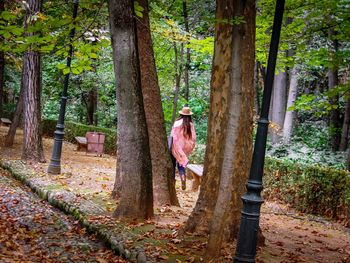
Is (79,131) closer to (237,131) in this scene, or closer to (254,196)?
(237,131)

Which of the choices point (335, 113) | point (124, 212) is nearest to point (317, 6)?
point (124, 212)

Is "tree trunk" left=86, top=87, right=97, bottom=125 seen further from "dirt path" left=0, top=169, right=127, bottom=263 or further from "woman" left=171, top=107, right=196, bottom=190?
"dirt path" left=0, top=169, right=127, bottom=263

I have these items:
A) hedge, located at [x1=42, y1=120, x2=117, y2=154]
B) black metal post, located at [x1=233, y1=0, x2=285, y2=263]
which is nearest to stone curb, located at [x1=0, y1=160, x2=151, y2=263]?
black metal post, located at [x1=233, y1=0, x2=285, y2=263]

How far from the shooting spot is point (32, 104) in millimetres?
14383

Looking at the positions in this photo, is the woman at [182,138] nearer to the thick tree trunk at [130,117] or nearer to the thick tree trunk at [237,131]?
the thick tree trunk at [130,117]

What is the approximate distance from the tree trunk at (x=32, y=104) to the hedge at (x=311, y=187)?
7.06 meters

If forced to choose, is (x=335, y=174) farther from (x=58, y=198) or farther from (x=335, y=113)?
(x=335, y=113)

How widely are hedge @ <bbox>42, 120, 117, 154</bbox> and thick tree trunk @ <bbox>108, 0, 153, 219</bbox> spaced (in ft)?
53.3

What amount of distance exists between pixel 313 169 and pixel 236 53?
659cm

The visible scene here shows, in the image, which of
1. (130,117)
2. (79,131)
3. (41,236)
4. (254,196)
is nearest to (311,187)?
(130,117)

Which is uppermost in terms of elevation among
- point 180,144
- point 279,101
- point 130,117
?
point 279,101

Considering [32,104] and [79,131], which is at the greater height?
[32,104]

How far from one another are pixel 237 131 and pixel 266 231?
3343 millimetres

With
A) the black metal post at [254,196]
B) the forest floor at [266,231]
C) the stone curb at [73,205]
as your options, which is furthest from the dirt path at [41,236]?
the black metal post at [254,196]
